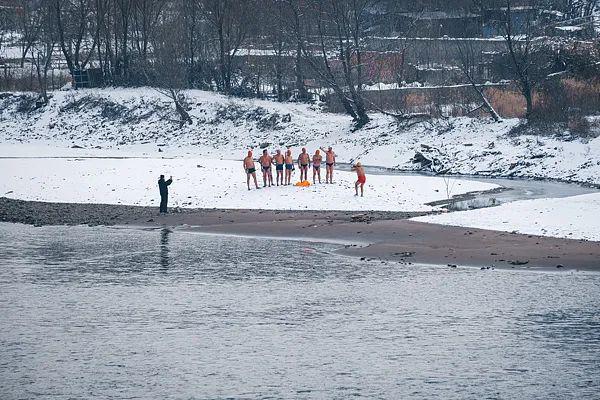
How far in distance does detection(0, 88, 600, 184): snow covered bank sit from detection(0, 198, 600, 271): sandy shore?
17535 mm

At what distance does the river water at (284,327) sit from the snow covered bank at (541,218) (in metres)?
5.22

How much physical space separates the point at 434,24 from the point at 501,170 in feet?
119

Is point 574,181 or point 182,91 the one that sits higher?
point 182,91

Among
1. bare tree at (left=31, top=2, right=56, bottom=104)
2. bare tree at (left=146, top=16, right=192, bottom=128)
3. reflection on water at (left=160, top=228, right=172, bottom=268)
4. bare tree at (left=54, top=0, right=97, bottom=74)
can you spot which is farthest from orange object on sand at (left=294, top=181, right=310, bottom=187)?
bare tree at (left=31, top=2, right=56, bottom=104)

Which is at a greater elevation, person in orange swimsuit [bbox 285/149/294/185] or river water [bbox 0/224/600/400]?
person in orange swimsuit [bbox 285/149/294/185]

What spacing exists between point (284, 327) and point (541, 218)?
14.5 meters

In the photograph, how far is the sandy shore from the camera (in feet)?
106

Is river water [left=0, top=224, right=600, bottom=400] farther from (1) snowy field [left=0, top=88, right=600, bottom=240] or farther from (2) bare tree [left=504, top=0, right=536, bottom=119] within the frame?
(2) bare tree [left=504, top=0, right=536, bottom=119]

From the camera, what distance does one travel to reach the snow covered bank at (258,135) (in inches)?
2271

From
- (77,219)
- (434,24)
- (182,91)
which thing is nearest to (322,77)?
(182,91)

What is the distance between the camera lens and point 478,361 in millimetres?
22797

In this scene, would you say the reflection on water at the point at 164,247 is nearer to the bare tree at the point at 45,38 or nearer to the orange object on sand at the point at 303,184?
the orange object on sand at the point at 303,184

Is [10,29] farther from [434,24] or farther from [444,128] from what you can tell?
[444,128]

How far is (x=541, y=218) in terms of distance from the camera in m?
37.0
